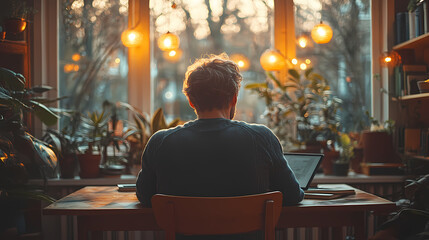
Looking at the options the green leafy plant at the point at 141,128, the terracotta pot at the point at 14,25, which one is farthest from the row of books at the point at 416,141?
the terracotta pot at the point at 14,25

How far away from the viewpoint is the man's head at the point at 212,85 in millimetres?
1747

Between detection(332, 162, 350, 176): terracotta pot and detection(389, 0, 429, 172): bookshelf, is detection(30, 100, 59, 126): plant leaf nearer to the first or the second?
detection(332, 162, 350, 176): terracotta pot

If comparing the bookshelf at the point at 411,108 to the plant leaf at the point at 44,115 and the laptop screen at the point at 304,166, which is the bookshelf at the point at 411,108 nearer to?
the laptop screen at the point at 304,166

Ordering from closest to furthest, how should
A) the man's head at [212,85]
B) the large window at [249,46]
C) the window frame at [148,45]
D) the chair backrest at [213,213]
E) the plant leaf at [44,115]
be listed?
the chair backrest at [213,213] → the man's head at [212,85] → the plant leaf at [44,115] → the window frame at [148,45] → the large window at [249,46]

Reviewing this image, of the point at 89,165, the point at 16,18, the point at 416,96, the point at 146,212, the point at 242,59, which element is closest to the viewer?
the point at 146,212

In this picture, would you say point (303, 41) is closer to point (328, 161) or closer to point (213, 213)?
point (328, 161)

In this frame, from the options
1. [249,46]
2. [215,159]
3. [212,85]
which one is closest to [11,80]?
[212,85]

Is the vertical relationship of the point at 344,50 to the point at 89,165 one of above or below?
above

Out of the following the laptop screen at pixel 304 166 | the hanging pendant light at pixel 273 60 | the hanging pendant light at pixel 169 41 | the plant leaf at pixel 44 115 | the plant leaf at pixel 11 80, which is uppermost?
the hanging pendant light at pixel 169 41

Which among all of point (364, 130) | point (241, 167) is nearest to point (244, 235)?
point (241, 167)

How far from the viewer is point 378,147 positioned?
3.32 metres

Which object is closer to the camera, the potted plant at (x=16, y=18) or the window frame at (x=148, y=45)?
the potted plant at (x=16, y=18)

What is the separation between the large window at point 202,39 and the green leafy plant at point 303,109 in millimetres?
302

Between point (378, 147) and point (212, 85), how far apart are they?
208 centimetres
